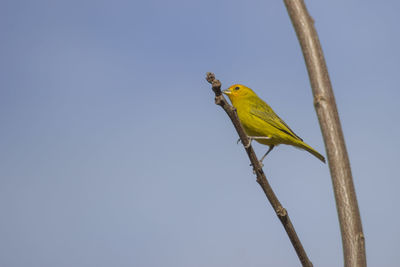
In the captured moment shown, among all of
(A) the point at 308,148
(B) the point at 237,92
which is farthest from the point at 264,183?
(B) the point at 237,92

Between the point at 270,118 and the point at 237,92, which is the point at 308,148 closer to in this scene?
the point at 270,118

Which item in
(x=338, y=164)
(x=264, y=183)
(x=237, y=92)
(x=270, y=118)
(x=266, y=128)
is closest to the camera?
(x=338, y=164)

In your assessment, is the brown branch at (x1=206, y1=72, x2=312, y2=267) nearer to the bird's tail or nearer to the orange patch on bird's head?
the bird's tail

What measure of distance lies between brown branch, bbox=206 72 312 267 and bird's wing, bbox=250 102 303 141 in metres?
4.91

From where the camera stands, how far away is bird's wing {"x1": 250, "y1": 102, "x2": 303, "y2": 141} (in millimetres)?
8227

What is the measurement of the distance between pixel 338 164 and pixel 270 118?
689 cm

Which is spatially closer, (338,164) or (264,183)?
(338,164)

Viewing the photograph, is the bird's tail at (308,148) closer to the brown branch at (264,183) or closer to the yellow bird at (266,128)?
the yellow bird at (266,128)

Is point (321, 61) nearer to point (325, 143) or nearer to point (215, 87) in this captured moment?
point (325, 143)

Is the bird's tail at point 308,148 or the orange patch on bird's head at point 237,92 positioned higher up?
the orange patch on bird's head at point 237,92

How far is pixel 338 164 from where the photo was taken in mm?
1552

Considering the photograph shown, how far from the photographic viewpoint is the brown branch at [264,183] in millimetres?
2795

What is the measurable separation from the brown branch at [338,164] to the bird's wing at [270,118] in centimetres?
668

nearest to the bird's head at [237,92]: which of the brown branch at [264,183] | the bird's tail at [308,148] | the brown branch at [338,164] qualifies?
the bird's tail at [308,148]
